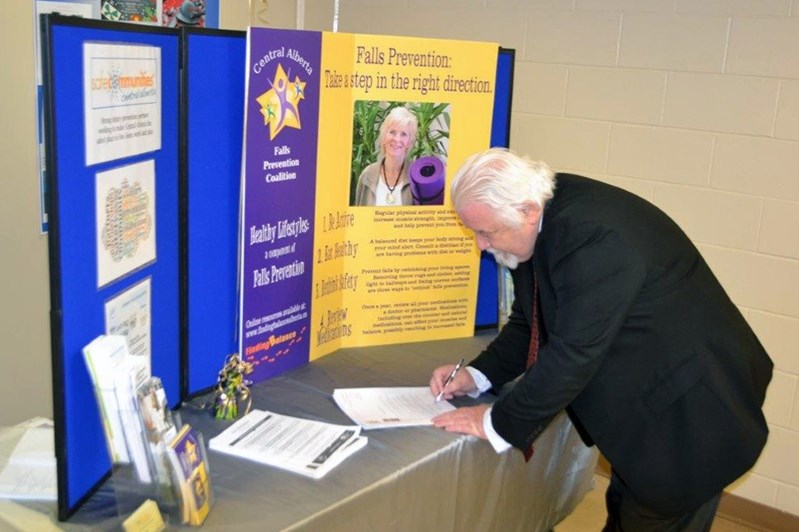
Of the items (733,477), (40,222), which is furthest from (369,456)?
(40,222)

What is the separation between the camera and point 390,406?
2.10 metres

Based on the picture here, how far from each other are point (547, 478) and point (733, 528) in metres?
1.23

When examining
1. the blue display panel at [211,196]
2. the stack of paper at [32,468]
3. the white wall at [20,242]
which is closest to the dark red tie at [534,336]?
the blue display panel at [211,196]

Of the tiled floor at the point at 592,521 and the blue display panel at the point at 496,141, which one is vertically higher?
the blue display panel at the point at 496,141

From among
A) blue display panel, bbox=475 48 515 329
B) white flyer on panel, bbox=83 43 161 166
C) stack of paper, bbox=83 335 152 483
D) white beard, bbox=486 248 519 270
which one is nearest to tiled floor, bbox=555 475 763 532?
blue display panel, bbox=475 48 515 329

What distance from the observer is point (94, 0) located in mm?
2979

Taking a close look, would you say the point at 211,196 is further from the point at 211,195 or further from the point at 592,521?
the point at 592,521

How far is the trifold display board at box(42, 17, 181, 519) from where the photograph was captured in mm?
1410

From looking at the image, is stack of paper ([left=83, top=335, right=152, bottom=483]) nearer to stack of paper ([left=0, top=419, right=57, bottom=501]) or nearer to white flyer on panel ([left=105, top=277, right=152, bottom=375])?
white flyer on panel ([left=105, top=277, right=152, bottom=375])

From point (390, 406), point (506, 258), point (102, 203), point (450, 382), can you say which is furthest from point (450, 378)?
point (102, 203)

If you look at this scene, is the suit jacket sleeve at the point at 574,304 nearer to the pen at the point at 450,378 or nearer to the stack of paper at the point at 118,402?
the pen at the point at 450,378

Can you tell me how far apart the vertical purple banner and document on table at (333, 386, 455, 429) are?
235 mm

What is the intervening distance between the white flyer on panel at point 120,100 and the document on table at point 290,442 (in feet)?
2.10

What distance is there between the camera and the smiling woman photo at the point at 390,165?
2361 mm
